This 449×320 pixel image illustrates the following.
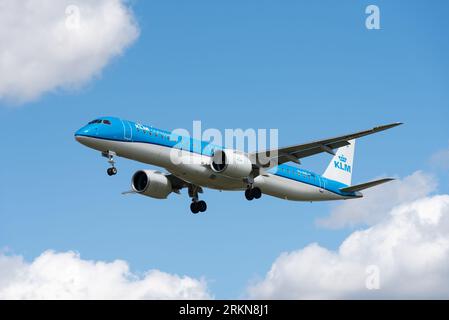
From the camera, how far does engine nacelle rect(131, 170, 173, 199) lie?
52531mm

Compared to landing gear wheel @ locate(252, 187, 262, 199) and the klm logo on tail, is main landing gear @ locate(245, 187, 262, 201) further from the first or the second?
the klm logo on tail

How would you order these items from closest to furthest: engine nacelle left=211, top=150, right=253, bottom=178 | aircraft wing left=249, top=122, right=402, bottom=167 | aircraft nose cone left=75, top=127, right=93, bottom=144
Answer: aircraft nose cone left=75, top=127, right=93, bottom=144
aircraft wing left=249, top=122, right=402, bottom=167
engine nacelle left=211, top=150, right=253, bottom=178

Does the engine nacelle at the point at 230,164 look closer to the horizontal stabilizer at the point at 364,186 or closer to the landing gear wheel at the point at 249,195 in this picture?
the landing gear wheel at the point at 249,195

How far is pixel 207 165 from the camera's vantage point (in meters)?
48.8

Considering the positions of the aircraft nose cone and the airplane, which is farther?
the airplane

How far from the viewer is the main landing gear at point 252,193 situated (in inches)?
2000

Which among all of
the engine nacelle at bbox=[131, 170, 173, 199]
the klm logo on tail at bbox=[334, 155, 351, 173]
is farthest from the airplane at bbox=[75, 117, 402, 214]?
the klm logo on tail at bbox=[334, 155, 351, 173]

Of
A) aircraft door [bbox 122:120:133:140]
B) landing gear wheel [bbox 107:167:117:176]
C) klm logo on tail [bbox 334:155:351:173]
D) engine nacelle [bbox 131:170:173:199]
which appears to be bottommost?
landing gear wheel [bbox 107:167:117:176]

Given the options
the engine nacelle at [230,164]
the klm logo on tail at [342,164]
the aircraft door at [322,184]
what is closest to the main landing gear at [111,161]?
the engine nacelle at [230,164]

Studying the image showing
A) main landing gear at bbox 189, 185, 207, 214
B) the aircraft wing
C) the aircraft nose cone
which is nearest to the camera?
the aircraft nose cone

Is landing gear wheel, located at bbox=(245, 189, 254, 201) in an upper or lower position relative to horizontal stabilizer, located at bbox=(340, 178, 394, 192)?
lower

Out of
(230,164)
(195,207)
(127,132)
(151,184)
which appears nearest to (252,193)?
(230,164)
